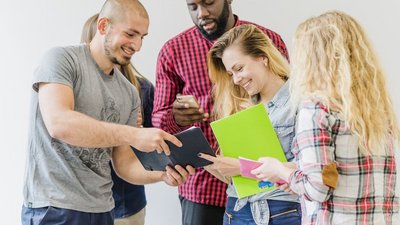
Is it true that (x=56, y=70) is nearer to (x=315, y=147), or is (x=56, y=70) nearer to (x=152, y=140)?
(x=152, y=140)

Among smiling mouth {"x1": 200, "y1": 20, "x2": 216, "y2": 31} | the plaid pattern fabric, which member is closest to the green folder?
the plaid pattern fabric

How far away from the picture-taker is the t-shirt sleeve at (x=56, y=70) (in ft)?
5.32

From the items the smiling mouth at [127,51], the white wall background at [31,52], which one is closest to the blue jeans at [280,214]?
the smiling mouth at [127,51]

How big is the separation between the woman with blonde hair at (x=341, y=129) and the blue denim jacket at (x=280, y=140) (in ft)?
0.58

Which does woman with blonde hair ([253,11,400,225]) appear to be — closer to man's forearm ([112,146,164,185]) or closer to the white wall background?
man's forearm ([112,146,164,185])

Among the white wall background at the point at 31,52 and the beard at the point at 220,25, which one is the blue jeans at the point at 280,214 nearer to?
the beard at the point at 220,25

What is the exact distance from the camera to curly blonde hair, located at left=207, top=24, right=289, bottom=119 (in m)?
1.82

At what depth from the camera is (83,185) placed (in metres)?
1.70

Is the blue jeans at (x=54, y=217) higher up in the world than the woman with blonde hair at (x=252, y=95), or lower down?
lower down

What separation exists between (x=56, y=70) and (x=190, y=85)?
2.18ft

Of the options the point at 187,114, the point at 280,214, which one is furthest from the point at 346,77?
the point at 187,114

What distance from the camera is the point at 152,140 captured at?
1.56 m

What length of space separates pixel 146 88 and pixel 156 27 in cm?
33

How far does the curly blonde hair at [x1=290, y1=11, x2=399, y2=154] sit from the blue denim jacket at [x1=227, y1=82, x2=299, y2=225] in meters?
0.21
